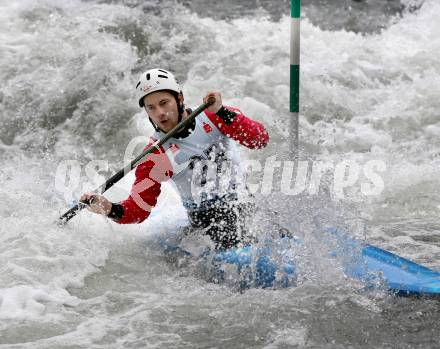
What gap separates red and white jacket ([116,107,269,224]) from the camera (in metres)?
4.47

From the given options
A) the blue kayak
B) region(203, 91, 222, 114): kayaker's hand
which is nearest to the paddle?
region(203, 91, 222, 114): kayaker's hand

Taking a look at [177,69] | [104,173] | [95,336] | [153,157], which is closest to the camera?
[95,336]

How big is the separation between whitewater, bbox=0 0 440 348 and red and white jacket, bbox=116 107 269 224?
0.32 m

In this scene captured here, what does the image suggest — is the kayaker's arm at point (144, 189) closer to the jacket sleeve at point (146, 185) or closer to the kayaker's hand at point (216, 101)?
the jacket sleeve at point (146, 185)

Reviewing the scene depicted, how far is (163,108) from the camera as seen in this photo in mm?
4332

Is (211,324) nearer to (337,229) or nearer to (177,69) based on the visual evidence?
(337,229)

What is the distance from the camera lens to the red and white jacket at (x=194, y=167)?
14.7ft

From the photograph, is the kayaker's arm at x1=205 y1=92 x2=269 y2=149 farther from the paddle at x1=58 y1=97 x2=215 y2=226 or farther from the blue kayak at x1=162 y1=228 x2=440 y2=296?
the blue kayak at x1=162 y1=228 x2=440 y2=296

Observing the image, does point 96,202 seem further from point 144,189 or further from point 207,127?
point 207,127

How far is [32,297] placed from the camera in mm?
4160

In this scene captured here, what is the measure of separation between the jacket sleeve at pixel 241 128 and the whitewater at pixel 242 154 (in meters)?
0.39

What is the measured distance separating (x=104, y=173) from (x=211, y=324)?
3.60 meters

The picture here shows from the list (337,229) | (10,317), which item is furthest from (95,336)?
(337,229)

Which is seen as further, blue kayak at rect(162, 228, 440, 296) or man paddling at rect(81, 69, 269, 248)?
man paddling at rect(81, 69, 269, 248)
